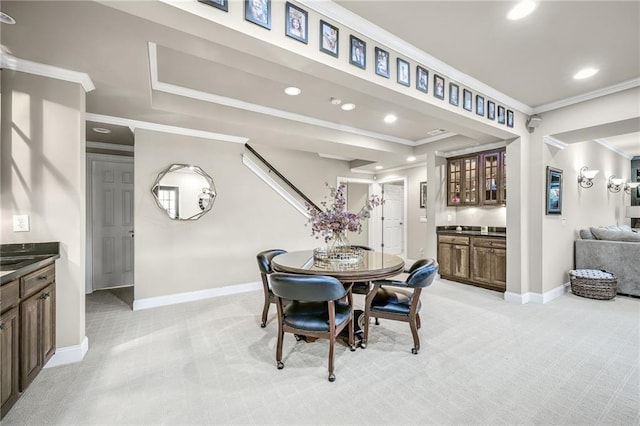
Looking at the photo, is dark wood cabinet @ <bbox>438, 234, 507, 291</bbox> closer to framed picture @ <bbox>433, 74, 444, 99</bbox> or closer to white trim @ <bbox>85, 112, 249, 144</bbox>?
framed picture @ <bbox>433, 74, 444, 99</bbox>

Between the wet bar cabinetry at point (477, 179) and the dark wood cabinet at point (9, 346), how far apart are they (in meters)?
5.57

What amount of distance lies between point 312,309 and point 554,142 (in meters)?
4.13

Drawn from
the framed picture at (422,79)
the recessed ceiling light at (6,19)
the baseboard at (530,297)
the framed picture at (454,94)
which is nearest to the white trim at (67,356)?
the recessed ceiling light at (6,19)

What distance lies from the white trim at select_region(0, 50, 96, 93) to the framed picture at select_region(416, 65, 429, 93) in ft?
9.07

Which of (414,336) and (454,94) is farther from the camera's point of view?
(454,94)

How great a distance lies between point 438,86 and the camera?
2.76m

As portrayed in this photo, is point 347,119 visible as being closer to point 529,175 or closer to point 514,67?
point 514,67

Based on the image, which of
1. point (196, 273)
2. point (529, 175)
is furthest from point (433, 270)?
point (196, 273)

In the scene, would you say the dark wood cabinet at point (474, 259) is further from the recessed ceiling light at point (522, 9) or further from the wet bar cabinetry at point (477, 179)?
the recessed ceiling light at point (522, 9)

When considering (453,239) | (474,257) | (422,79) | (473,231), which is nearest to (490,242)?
(474,257)

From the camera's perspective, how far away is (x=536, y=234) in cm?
388

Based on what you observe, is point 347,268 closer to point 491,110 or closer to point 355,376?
point 355,376

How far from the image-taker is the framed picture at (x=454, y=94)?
9.46 feet

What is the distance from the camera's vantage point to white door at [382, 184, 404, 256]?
7676 mm
